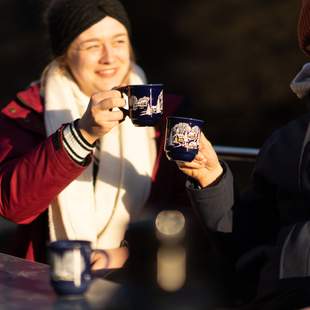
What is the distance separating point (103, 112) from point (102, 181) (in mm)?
660

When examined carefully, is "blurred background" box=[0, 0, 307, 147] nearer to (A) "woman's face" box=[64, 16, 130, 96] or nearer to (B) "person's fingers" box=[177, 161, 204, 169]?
(A) "woman's face" box=[64, 16, 130, 96]

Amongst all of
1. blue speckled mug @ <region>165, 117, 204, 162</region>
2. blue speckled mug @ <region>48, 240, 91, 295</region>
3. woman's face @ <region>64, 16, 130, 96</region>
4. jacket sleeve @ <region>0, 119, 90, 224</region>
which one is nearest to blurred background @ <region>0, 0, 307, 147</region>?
woman's face @ <region>64, 16, 130, 96</region>

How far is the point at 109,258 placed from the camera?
11.4 ft

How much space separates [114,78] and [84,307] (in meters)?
1.36

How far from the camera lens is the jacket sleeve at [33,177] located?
323 cm

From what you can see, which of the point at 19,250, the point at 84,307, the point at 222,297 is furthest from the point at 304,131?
the point at 19,250

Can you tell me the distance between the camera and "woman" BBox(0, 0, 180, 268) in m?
3.38

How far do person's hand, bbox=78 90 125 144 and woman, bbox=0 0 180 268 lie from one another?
0.25m

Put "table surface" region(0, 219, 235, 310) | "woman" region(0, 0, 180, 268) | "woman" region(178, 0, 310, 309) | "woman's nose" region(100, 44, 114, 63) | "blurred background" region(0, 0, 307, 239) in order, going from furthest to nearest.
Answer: "blurred background" region(0, 0, 307, 239) < "woman's nose" region(100, 44, 114, 63) < "woman" region(0, 0, 180, 268) < "woman" region(178, 0, 310, 309) < "table surface" region(0, 219, 235, 310)

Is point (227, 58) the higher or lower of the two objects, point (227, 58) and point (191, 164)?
the higher

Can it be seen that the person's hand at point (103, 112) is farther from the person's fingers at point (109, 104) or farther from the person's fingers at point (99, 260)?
the person's fingers at point (99, 260)

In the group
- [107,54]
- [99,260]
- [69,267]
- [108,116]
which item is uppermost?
[107,54]

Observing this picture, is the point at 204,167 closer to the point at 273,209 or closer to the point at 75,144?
the point at 273,209

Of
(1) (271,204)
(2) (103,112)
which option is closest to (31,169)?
(2) (103,112)
